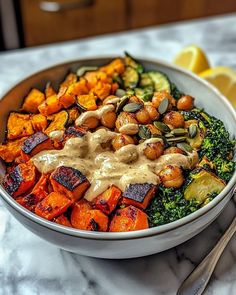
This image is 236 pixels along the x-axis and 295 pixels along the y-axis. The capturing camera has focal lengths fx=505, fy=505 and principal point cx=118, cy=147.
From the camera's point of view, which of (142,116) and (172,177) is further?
(142,116)

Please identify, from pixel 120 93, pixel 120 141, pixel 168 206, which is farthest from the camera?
pixel 120 93

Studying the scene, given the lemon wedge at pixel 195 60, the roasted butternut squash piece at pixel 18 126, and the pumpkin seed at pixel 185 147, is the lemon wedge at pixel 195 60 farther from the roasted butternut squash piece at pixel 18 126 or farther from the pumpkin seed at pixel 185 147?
the roasted butternut squash piece at pixel 18 126

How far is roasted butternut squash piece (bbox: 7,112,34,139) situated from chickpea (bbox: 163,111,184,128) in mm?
370

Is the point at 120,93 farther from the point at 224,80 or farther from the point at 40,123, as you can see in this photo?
the point at 224,80

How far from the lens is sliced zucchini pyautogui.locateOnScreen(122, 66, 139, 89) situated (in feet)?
5.10

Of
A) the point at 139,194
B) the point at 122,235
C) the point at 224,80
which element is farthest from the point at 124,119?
the point at 224,80

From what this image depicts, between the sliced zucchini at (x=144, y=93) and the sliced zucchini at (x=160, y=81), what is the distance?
1.0 inches

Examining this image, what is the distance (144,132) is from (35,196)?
33cm

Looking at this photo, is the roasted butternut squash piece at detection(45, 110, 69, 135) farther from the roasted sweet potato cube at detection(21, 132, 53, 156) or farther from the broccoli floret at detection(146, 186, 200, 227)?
the broccoli floret at detection(146, 186, 200, 227)

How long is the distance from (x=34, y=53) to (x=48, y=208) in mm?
1025

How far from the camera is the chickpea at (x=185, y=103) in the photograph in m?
1.44

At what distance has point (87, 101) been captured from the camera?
1412 mm

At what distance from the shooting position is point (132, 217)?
1.12 meters

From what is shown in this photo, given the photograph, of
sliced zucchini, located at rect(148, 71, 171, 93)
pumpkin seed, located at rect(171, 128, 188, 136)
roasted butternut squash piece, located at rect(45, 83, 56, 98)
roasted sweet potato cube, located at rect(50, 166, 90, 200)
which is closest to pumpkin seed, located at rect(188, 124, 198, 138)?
pumpkin seed, located at rect(171, 128, 188, 136)
